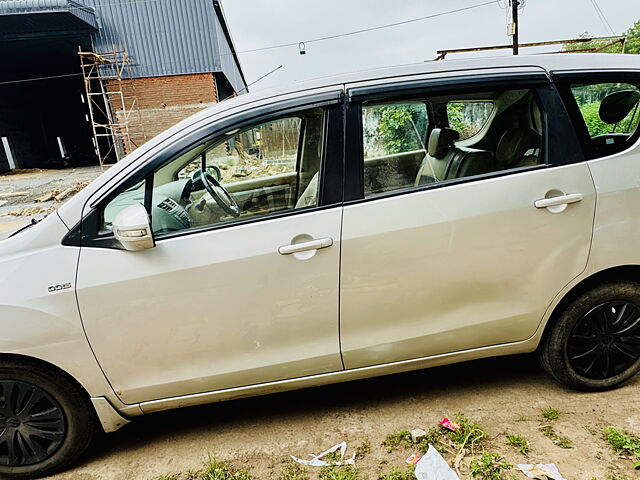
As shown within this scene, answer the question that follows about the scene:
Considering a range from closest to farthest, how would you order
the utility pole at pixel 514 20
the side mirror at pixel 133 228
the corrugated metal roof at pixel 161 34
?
the side mirror at pixel 133 228, the utility pole at pixel 514 20, the corrugated metal roof at pixel 161 34

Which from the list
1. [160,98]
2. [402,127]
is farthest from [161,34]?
[402,127]

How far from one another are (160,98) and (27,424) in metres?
19.2

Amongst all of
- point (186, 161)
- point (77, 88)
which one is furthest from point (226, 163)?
point (77, 88)

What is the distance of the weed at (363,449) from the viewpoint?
210cm

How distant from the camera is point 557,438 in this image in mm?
2115

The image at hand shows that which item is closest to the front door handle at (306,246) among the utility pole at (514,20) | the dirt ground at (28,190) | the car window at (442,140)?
the car window at (442,140)

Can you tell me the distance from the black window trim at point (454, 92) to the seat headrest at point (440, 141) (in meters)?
0.34

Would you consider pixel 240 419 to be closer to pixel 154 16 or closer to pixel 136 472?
pixel 136 472

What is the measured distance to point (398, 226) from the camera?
2039 millimetres

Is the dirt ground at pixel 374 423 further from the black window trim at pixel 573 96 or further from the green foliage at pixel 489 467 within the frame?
the black window trim at pixel 573 96

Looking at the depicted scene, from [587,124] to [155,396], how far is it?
103 inches

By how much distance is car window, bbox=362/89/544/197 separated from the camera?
216 centimetres

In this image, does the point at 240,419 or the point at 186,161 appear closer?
the point at 186,161

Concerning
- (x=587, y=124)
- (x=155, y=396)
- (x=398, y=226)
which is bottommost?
(x=155, y=396)
